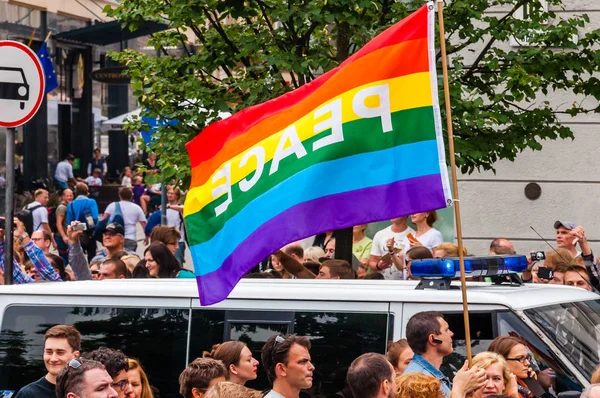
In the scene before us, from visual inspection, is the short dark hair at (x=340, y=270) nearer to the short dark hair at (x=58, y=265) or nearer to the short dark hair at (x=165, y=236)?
the short dark hair at (x=165, y=236)

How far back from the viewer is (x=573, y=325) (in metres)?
7.36

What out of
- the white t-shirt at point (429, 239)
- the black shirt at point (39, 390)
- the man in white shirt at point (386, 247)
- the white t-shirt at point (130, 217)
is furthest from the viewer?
the white t-shirt at point (130, 217)

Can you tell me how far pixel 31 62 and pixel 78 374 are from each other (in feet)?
14.1

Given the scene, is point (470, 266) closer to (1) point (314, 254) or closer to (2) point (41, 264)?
(1) point (314, 254)

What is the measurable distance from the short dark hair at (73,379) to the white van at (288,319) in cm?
195

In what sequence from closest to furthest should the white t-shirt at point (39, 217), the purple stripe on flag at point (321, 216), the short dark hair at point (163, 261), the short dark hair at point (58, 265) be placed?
the purple stripe on flag at point (321, 216)
the short dark hair at point (163, 261)
the short dark hair at point (58, 265)
the white t-shirt at point (39, 217)

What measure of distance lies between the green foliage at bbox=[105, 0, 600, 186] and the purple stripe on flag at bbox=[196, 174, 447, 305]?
393cm

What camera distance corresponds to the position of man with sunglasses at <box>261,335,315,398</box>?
6527mm

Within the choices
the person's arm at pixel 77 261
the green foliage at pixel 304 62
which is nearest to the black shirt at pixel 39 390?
the green foliage at pixel 304 62

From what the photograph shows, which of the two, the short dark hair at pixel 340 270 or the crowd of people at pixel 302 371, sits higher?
the short dark hair at pixel 340 270

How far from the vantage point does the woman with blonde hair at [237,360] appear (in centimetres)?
708

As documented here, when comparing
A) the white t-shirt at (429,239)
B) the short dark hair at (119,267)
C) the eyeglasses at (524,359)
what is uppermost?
the white t-shirt at (429,239)

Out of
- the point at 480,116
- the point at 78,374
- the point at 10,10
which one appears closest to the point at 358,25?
the point at 480,116

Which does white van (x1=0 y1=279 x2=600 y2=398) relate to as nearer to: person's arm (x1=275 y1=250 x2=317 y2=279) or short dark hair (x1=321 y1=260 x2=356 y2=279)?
short dark hair (x1=321 y1=260 x2=356 y2=279)
